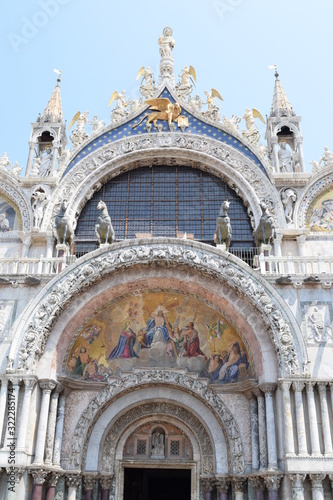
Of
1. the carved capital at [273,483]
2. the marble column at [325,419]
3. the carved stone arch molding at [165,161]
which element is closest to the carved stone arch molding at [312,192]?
the carved stone arch molding at [165,161]

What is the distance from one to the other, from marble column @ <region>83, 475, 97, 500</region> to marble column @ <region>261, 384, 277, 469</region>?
452cm

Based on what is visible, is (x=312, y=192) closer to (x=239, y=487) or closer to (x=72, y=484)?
(x=239, y=487)

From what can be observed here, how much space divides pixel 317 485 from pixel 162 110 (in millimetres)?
13256

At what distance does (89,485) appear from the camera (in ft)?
42.7

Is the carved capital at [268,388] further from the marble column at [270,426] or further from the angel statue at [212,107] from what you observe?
the angel statue at [212,107]

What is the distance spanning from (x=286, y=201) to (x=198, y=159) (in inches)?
135

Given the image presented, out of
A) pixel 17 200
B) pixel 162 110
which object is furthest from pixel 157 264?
pixel 162 110

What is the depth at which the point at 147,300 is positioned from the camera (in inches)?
576

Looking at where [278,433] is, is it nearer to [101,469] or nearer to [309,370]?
[309,370]

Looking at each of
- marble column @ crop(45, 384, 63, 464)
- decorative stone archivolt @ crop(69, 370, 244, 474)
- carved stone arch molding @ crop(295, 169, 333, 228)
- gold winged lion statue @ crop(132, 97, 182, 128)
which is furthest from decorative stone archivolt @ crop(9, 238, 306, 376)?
gold winged lion statue @ crop(132, 97, 182, 128)

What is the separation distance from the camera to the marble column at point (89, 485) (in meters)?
13.0

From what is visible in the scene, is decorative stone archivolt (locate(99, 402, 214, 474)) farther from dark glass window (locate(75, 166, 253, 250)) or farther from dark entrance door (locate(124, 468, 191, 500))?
dark glass window (locate(75, 166, 253, 250))

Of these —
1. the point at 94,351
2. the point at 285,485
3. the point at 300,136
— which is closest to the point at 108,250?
the point at 94,351

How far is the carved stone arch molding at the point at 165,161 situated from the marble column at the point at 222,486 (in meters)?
7.98
